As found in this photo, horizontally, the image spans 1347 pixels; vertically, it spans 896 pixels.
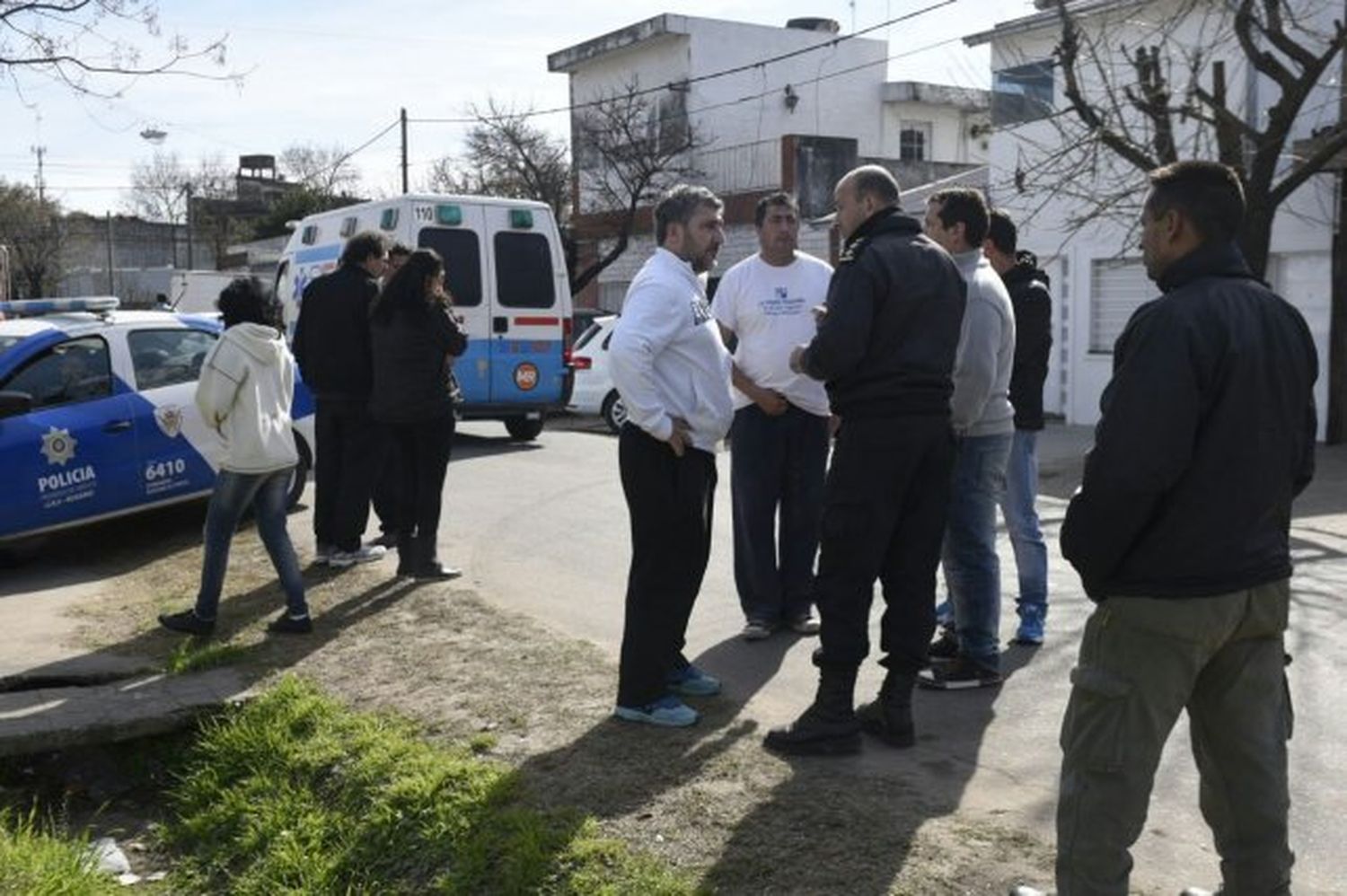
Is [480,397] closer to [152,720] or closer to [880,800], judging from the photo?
[152,720]

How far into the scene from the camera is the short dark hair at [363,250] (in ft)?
26.0

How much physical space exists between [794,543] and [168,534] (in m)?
5.67

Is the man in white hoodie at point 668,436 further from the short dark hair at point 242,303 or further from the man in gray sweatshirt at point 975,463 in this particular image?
the short dark hair at point 242,303

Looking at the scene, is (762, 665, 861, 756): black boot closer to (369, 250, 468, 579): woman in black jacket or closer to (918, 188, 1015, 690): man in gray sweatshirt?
(918, 188, 1015, 690): man in gray sweatshirt

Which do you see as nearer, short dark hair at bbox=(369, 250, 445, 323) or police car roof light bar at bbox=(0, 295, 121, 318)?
short dark hair at bbox=(369, 250, 445, 323)

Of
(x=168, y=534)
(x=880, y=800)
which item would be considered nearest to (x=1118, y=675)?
(x=880, y=800)

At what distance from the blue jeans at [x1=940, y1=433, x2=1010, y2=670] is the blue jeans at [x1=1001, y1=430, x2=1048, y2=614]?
624 mm

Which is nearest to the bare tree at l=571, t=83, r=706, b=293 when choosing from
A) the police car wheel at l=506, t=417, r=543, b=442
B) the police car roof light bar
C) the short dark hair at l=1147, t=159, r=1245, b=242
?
the police car wheel at l=506, t=417, r=543, b=442

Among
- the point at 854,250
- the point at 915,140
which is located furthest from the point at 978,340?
the point at 915,140

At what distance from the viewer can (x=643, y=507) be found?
16.2ft

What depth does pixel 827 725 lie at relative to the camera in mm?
4645

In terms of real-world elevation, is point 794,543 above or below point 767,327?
below

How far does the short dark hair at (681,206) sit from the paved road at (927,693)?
1.90 metres

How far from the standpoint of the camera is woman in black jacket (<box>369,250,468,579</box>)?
7.45m
